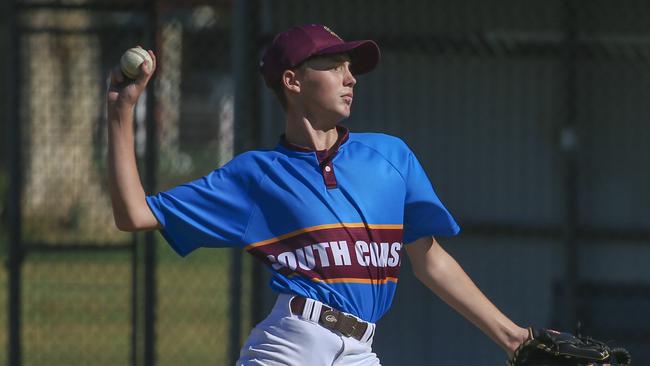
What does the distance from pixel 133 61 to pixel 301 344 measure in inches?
39.3

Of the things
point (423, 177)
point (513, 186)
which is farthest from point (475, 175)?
point (423, 177)

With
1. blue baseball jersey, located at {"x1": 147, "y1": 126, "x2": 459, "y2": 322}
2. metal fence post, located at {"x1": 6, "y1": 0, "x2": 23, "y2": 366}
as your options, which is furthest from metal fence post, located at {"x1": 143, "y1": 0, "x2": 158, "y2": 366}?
blue baseball jersey, located at {"x1": 147, "y1": 126, "x2": 459, "y2": 322}

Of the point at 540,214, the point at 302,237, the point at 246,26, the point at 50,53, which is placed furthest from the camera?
the point at 50,53

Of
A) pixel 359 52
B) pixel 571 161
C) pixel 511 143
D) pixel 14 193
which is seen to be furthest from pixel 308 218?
pixel 511 143

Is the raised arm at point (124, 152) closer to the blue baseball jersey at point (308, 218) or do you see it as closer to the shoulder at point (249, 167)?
the blue baseball jersey at point (308, 218)

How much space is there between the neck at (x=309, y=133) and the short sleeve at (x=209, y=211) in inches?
9.3

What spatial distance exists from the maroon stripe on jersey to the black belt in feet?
0.29

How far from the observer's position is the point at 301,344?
4.23 m

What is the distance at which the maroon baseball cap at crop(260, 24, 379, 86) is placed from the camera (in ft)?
14.4

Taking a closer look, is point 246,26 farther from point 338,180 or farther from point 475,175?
point 338,180

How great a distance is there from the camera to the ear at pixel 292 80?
14.6 feet

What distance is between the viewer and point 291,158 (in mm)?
4414

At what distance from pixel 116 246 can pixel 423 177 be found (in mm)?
3157

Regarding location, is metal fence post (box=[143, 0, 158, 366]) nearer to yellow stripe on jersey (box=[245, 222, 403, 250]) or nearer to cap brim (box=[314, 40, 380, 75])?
cap brim (box=[314, 40, 380, 75])
